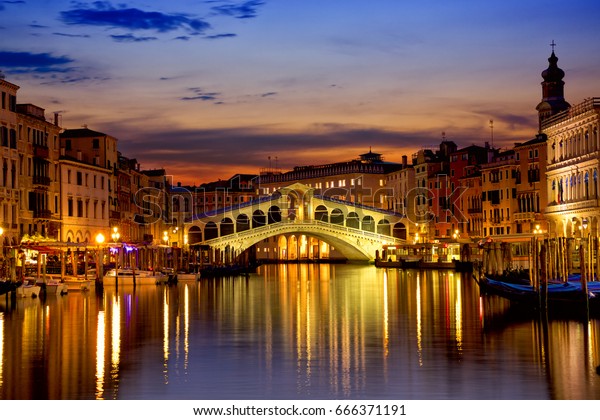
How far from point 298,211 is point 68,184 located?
2766 centimetres

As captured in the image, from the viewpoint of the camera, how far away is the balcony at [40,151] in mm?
35625

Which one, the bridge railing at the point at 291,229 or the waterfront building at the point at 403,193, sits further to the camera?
the waterfront building at the point at 403,193

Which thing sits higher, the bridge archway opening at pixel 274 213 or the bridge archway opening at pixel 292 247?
the bridge archway opening at pixel 274 213

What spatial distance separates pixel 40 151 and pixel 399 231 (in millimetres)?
36337

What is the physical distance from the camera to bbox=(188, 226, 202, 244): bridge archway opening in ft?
218

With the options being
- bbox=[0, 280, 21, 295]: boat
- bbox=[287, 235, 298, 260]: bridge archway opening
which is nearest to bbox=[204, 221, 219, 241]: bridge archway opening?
bbox=[287, 235, 298, 260]: bridge archway opening

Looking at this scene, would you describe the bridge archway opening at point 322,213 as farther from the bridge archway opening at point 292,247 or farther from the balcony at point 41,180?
the balcony at point 41,180

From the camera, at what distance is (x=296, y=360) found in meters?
13.2

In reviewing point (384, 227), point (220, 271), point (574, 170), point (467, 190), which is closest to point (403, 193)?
point (384, 227)

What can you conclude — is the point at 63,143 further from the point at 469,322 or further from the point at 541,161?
the point at 469,322

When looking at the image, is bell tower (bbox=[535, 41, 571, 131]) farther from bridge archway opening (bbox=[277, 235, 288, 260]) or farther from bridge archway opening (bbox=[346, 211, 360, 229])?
bridge archway opening (bbox=[277, 235, 288, 260])

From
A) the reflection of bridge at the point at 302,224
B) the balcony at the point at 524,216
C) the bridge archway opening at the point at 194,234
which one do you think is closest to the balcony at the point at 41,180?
the reflection of bridge at the point at 302,224

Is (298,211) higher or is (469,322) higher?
(298,211)
